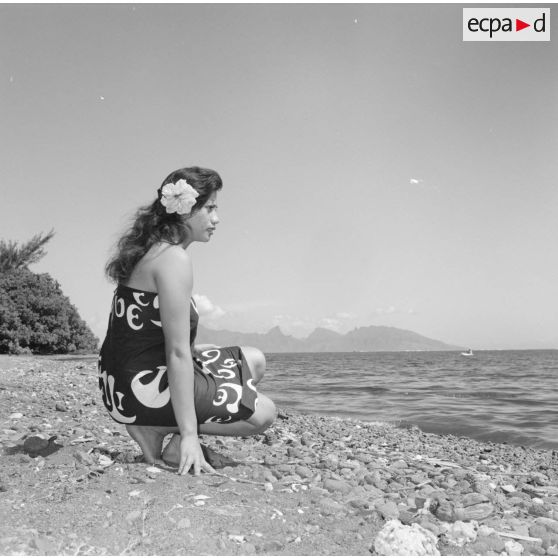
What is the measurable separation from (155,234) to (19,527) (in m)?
1.47

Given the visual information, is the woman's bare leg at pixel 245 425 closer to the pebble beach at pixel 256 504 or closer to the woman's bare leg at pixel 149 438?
the woman's bare leg at pixel 149 438

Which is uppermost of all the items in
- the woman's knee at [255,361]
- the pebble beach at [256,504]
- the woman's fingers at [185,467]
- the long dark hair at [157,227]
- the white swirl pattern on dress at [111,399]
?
the long dark hair at [157,227]

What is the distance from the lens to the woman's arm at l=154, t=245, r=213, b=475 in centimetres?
269

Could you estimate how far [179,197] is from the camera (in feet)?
9.52

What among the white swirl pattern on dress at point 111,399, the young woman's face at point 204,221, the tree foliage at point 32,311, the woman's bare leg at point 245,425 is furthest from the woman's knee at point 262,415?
the tree foliage at point 32,311

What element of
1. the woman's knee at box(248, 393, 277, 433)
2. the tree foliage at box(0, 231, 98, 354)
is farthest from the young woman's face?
the tree foliage at box(0, 231, 98, 354)

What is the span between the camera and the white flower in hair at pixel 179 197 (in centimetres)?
289

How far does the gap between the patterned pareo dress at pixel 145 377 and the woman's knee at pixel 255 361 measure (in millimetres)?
335

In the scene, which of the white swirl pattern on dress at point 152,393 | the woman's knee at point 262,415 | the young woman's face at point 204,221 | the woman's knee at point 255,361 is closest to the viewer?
the white swirl pattern on dress at point 152,393

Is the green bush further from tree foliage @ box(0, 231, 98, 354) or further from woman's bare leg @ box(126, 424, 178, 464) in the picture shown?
woman's bare leg @ box(126, 424, 178, 464)

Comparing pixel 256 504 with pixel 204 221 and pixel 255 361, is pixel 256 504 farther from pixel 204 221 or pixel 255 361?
pixel 204 221

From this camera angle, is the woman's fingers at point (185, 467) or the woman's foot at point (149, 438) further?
the woman's foot at point (149, 438)

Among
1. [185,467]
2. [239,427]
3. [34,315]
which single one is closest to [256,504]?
A: [185,467]

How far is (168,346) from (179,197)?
0.79 m
